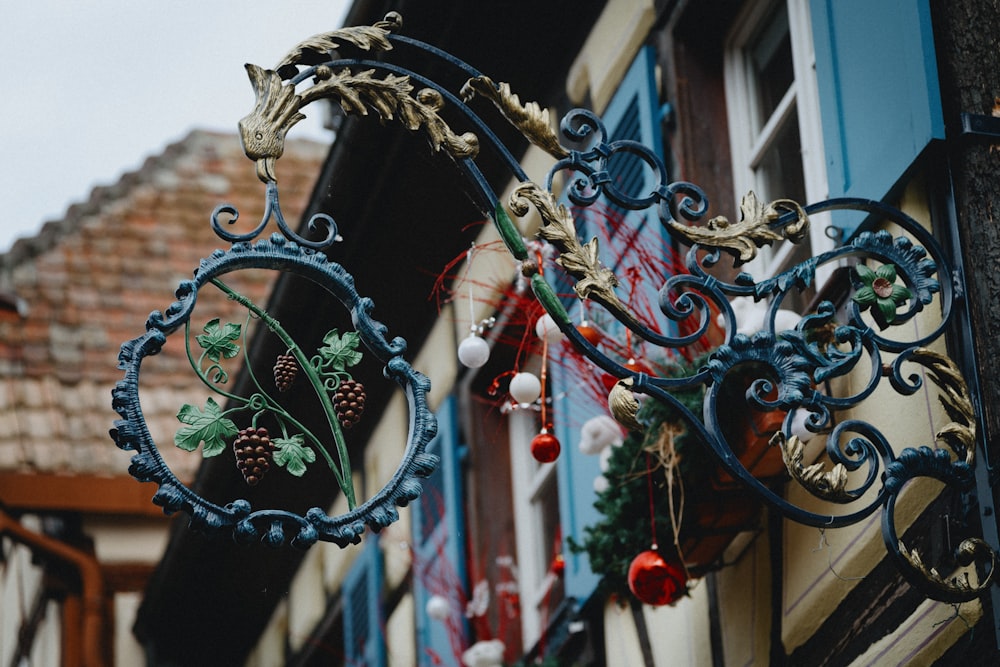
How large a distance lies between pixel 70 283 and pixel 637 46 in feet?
26.4

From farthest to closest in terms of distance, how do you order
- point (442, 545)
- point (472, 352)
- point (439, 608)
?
point (442, 545) → point (439, 608) → point (472, 352)

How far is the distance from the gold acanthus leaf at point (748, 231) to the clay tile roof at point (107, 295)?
8.69 metres

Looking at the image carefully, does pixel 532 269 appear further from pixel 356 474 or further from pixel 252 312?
pixel 356 474

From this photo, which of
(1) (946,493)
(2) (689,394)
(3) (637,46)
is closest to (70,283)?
(3) (637,46)

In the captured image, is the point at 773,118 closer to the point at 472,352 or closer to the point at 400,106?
the point at 472,352

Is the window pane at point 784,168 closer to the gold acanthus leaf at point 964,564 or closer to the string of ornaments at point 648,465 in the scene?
the string of ornaments at point 648,465

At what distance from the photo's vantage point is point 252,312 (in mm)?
4066

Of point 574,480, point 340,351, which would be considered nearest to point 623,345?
point 574,480

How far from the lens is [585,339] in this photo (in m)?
4.16

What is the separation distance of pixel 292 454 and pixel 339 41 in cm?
95

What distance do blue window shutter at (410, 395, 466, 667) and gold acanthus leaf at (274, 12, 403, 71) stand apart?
140 inches

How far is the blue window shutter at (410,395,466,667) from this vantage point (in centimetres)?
779

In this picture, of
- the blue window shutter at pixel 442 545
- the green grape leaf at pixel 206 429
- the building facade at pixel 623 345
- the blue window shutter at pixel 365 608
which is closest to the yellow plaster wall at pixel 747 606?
the building facade at pixel 623 345

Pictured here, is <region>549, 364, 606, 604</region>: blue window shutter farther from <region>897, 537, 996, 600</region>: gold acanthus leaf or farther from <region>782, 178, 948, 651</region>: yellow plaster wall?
<region>897, 537, 996, 600</region>: gold acanthus leaf
